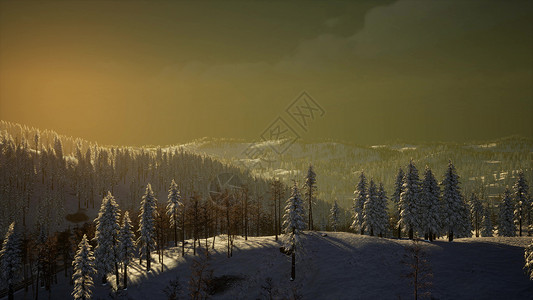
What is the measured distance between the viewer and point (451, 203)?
60.2 m

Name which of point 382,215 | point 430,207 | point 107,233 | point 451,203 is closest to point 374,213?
point 382,215

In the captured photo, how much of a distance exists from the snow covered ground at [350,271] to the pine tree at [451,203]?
Result: 4.58m

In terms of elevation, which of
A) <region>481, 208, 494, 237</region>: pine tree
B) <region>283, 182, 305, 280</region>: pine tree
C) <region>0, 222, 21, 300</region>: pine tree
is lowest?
<region>481, 208, 494, 237</region>: pine tree

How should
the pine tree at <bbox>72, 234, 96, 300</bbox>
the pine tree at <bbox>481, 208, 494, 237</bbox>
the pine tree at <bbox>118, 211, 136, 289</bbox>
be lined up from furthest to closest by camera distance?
the pine tree at <bbox>481, 208, 494, 237</bbox> → the pine tree at <bbox>118, 211, 136, 289</bbox> → the pine tree at <bbox>72, 234, 96, 300</bbox>

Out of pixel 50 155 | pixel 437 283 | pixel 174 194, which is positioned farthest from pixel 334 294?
pixel 50 155

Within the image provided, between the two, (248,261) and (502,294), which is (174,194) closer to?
(248,261)

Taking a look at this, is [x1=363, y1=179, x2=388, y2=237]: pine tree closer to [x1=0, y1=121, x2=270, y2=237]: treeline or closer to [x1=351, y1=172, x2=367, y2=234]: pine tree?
[x1=351, y1=172, x2=367, y2=234]: pine tree

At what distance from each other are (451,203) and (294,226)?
32.2 metres

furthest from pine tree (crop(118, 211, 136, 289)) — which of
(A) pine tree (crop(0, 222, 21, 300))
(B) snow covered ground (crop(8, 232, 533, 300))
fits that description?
(A) pine tree (crop(0, 222, 21, 300))

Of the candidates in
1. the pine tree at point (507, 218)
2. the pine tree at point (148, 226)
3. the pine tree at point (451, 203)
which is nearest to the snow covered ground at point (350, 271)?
the pine tree at point (451, 203)

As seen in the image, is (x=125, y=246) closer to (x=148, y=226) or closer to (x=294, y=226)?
(x=148, y=226)

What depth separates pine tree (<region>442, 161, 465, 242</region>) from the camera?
59.4 meters

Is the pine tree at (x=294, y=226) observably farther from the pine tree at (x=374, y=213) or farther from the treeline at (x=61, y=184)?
the treeline at (x=61, y=184)

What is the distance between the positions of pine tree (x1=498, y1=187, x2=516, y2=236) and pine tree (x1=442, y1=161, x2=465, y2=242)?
117 feet
